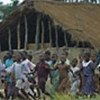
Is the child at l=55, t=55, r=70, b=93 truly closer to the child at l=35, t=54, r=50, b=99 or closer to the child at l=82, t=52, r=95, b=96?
the child at l=35, t=54, r=50, b=99

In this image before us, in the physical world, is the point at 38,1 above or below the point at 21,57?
above

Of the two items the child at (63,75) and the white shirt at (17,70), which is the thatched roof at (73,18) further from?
the white shirt at (17,70)

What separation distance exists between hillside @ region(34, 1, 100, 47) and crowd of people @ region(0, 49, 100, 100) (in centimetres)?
805

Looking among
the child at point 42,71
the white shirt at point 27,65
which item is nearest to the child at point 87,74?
the child at point 42,71

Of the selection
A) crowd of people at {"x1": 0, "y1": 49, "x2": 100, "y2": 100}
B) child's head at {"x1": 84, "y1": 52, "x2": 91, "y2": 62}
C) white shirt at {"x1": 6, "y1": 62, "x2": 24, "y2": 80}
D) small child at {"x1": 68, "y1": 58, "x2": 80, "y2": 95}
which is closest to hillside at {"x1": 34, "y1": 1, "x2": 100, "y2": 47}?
small child at {"x1": 68, "y1": 58, "x2": 80, "y2": 95}

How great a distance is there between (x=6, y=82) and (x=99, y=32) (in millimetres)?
12066

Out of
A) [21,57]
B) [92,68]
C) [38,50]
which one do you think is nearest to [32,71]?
[21,57]

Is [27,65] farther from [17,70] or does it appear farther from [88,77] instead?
[88,77]

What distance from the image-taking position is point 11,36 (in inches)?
1155

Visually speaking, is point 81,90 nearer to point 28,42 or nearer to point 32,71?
point 32,71

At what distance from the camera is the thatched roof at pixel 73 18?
85.9ft

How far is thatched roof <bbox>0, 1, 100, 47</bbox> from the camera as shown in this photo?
2619 centimetres

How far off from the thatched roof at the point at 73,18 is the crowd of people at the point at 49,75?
8.01 meters

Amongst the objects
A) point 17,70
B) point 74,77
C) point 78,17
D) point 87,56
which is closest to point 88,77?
point 87,56
